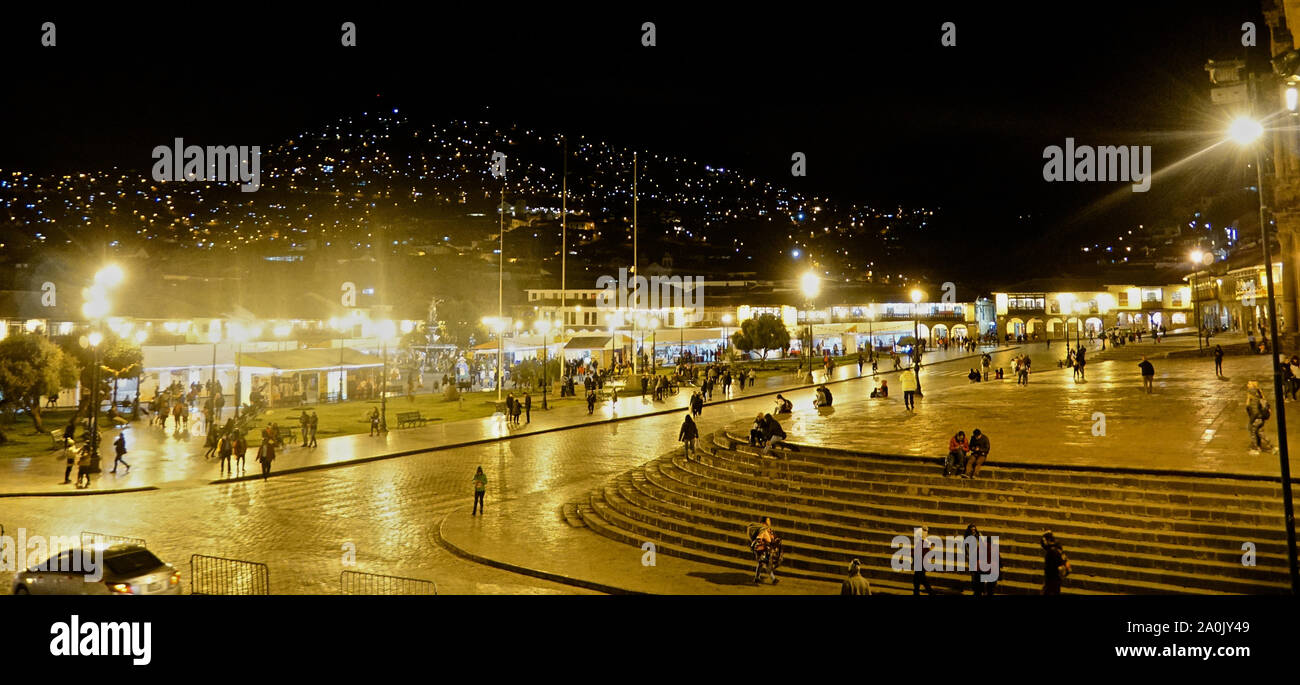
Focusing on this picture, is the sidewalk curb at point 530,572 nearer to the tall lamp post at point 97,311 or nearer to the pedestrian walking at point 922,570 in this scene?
the pedestrian walking at point 922,570

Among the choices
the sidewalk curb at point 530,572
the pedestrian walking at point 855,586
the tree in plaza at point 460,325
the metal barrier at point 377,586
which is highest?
the tree in plaza at point 460,325

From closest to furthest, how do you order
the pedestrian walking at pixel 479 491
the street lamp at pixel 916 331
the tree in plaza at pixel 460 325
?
the pedestrian walking at pixel 479 491 → the street lamp at pixel 916 331 → the tree in plaza at pixel 460 325

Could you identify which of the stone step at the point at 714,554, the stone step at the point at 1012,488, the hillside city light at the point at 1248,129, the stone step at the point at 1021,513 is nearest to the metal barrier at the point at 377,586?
the stone step at the point at 714,554

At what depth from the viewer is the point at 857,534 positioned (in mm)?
10461

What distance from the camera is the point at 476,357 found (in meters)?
45.2

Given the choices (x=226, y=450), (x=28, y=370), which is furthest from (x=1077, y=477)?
(x=28, y=370)

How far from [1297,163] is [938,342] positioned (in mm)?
46219

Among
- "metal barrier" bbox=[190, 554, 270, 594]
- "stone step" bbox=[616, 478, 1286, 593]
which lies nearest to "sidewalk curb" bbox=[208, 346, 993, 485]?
"metal barrier" bbox=[190, 554, 270, 594]

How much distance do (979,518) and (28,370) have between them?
1034 inches

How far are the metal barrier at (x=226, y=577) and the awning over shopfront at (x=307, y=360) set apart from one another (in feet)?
67.2

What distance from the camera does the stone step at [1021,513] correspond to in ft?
29.0

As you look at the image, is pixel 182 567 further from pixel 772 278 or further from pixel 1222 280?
pixel 772 278

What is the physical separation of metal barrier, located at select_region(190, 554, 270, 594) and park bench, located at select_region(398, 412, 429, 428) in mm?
14217

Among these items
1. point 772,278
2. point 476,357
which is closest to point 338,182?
point 772,278
